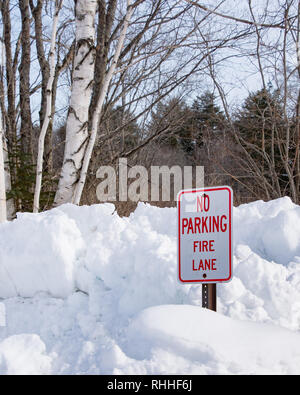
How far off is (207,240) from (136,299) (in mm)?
730

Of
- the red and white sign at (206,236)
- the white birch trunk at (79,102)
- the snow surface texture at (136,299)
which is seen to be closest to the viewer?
the snow surface texture at (136,299)

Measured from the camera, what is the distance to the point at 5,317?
2.79 meters

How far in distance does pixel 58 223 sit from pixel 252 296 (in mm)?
1640

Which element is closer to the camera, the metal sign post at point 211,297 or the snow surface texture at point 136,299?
the snow surface texture at point 136,299

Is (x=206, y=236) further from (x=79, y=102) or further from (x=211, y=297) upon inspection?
(x=79, y=102)

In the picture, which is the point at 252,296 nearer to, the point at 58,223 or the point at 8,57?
the point at 58,223

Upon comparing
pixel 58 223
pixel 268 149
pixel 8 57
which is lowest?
pixel 58 223

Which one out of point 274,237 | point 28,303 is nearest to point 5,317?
point 28,303

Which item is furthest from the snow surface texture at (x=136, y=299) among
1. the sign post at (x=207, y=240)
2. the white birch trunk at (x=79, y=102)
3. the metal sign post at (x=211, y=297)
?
the white birch trunk at (x=79, y=102)

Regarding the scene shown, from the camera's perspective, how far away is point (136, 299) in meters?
2.72

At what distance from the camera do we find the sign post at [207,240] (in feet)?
7.72

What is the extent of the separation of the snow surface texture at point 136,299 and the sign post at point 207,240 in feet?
0.64

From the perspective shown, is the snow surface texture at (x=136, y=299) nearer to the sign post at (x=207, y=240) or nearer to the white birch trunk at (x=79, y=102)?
the sign post at (x=207, y=240)

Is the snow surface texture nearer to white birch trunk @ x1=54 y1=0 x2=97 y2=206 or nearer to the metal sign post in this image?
the metal sign post
